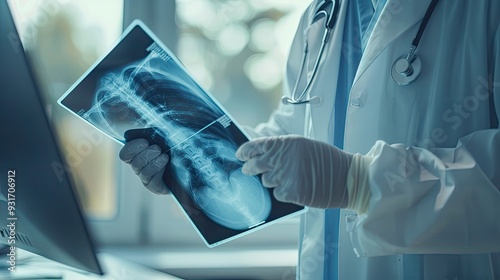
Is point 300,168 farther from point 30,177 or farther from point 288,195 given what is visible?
point 30,177

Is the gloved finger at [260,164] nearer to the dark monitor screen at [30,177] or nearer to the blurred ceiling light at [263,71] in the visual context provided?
the dark monitor screen at [30,177]

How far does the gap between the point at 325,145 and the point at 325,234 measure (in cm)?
36

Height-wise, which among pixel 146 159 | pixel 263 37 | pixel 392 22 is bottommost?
pixel 146 159

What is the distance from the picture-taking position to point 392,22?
3.06ft

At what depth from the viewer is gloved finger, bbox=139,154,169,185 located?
93cm

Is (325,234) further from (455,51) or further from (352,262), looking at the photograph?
(455,51)

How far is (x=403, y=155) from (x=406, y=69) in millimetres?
208

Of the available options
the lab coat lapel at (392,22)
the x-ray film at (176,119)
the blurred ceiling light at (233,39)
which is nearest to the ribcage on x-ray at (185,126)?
the x-ray film at (176,119)

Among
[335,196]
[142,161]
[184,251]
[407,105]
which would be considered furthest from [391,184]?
[184,251]

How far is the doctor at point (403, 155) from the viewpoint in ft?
2.49

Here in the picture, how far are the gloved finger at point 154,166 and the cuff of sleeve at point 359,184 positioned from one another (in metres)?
0.38

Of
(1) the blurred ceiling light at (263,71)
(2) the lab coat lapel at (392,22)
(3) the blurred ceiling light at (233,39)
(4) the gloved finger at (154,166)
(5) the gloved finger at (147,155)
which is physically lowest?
(4) the gloved finger at (154,166)

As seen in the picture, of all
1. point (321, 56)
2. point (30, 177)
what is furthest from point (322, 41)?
→ point (30, 177)

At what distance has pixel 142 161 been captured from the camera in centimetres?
94
